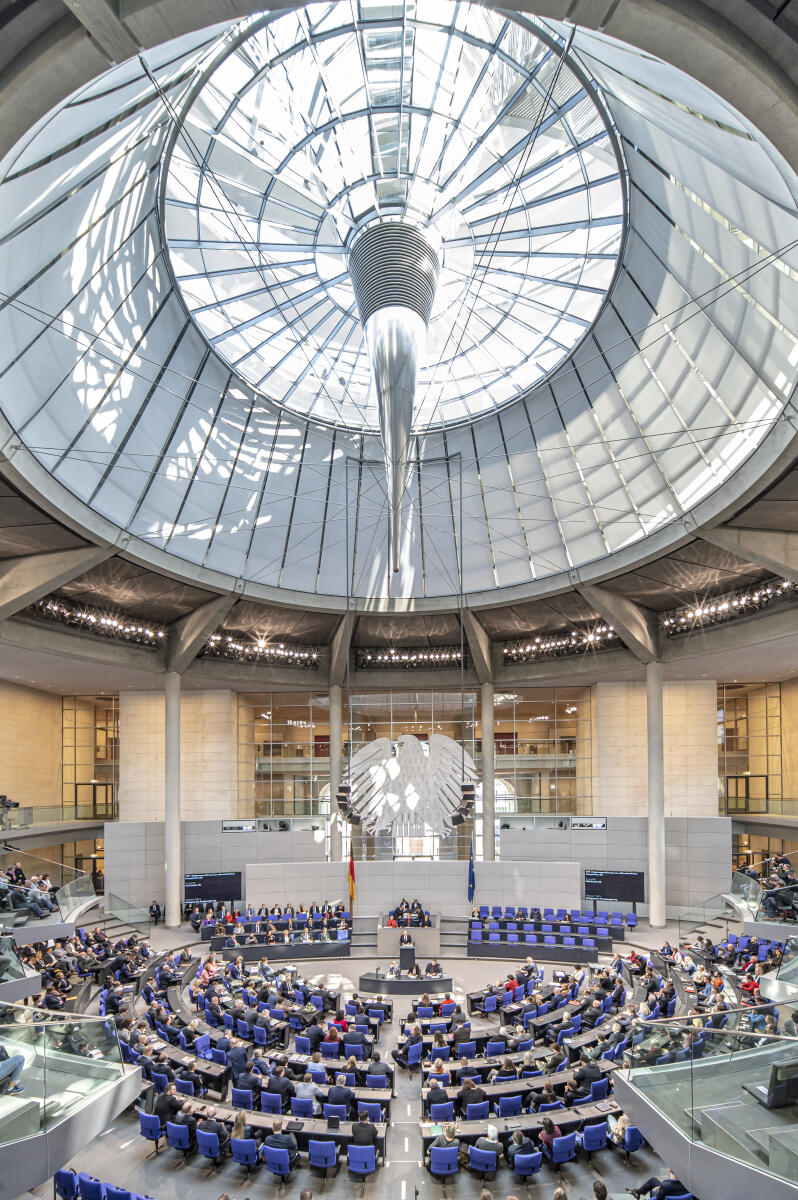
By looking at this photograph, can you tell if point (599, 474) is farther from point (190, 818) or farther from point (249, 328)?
point (190, 818)

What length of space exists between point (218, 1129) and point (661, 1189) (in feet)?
23.8

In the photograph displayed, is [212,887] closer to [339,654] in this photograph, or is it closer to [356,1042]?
[339,654]

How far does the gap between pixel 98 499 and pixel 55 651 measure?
8252 mm

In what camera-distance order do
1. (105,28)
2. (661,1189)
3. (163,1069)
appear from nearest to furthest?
(105,28) → (661,1189) → (163,1069)

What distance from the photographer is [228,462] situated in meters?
25.6

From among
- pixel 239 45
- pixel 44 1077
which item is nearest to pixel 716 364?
pixel 239 45

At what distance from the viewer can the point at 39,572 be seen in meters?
23.3

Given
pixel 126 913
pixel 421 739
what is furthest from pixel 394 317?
pixel 126 913

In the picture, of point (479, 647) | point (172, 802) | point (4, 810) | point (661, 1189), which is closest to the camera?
point (661, 1189)

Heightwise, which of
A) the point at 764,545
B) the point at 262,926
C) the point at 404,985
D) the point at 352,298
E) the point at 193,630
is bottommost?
the point at 262,926

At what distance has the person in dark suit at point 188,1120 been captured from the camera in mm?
13016

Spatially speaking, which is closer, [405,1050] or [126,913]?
[405,1050]

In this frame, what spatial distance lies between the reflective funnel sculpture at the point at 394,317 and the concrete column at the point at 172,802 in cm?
1808

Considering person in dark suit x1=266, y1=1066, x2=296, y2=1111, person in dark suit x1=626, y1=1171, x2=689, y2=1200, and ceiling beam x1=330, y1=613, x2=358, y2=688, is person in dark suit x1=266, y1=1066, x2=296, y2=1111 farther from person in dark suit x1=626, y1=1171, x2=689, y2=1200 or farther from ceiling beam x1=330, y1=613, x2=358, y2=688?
ceiling beam x1=330, y1=613, x2=358, y2=688
